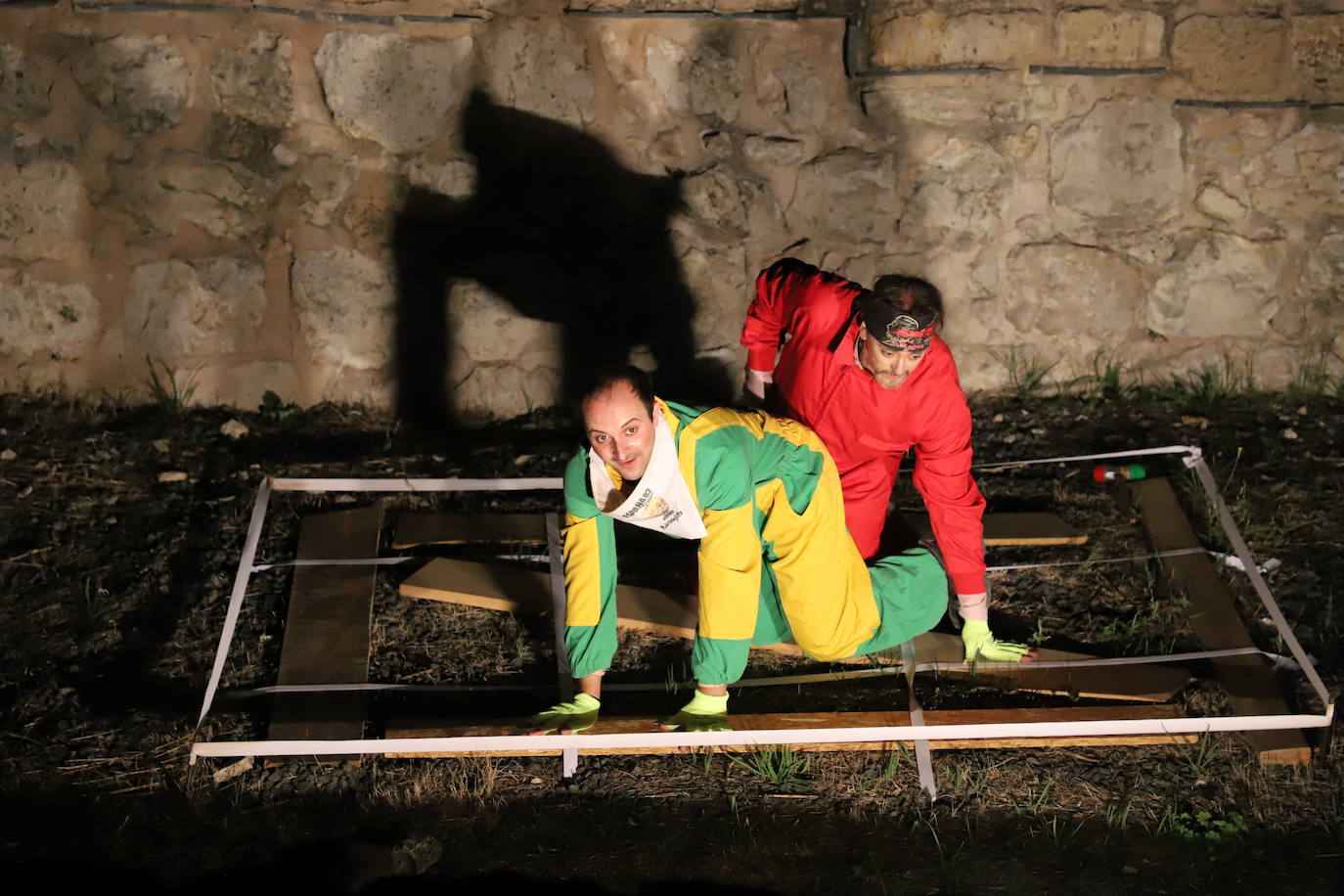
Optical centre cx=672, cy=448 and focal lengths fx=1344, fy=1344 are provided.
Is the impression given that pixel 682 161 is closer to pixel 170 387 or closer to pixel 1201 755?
Answer: pixel 170 387

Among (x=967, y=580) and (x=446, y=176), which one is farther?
(x=446, y=176)

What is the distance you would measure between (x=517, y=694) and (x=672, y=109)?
2.23m

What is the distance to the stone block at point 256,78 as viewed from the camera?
183 inches

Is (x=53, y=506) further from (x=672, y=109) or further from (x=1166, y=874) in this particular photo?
(x=1166, y=874)

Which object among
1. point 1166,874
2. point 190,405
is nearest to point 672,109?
point 190,405

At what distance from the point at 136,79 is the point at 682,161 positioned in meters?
1.92

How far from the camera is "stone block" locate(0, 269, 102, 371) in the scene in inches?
192

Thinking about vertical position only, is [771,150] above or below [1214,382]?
above

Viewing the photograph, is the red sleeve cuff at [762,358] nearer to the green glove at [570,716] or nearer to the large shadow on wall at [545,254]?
the large shadow on wall at [545,254]

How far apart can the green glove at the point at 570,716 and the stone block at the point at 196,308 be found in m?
2.27

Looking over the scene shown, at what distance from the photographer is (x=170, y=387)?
5.04m

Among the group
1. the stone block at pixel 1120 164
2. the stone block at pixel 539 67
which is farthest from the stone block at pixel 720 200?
the stone block at pixel 1120 164

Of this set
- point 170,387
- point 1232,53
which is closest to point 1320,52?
point 1232,53

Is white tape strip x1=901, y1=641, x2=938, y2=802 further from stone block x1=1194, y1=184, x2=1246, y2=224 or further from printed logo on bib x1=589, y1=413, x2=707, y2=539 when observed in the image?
stone block x1=1194, y1=184, x2=1246, y2=224
